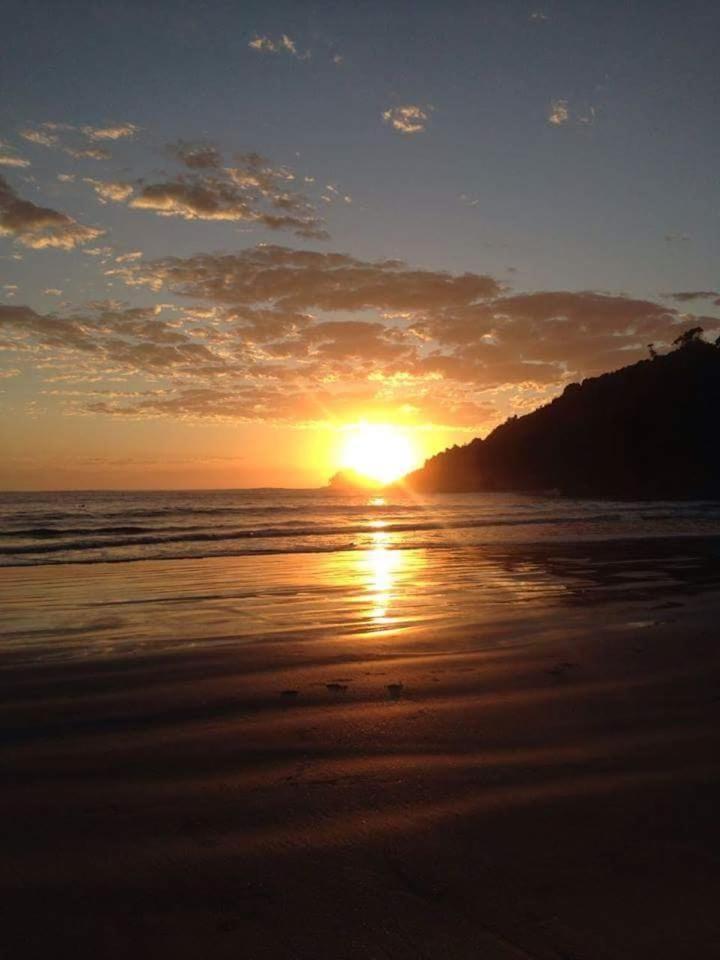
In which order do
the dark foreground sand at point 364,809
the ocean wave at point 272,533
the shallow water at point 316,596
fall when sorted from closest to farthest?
the dark foreground sand at point 364,809
the shallow water at point 316,596
the ocean wave at point 272,533

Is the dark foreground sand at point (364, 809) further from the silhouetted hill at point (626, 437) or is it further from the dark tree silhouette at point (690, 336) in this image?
the dark tree silhouette at point (690, 336)

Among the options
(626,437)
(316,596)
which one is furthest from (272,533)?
(626,437)

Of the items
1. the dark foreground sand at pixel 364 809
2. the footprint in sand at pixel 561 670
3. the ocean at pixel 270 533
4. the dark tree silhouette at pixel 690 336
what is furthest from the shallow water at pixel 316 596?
the dark tree silhouette at pixel 690 336

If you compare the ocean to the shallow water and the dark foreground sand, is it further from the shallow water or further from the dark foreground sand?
the dark foreground sand

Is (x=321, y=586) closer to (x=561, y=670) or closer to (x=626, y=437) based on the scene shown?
(x=561, y=670)

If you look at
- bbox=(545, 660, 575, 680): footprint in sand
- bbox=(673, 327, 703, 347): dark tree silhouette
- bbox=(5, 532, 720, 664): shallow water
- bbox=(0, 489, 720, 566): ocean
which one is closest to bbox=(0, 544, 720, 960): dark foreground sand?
bbox=(545, 660, 575, 680): footprint in sand

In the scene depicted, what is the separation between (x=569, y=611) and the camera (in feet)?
32.1

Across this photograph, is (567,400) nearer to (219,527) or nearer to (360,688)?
(219,527)

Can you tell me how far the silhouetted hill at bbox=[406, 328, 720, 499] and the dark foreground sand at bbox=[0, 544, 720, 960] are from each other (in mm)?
72698

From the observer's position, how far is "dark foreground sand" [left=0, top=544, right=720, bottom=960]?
2598 mm

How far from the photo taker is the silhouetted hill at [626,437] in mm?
91875

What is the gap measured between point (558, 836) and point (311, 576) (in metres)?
12.0

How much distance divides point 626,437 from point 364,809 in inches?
4145

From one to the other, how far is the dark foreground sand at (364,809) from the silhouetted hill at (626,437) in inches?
2862
